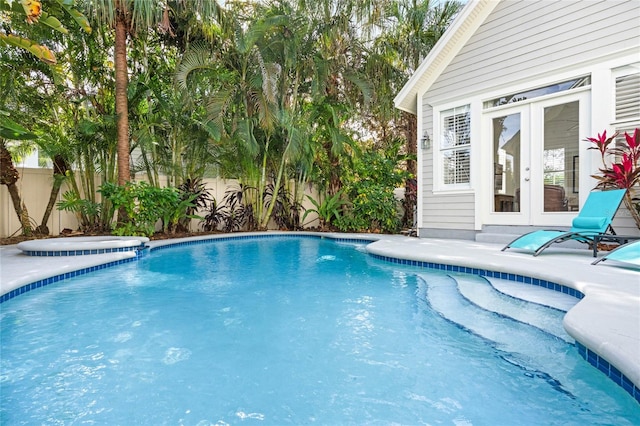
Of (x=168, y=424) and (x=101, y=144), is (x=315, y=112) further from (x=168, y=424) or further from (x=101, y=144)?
(x=168, y=424)

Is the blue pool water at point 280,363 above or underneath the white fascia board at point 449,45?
underneath

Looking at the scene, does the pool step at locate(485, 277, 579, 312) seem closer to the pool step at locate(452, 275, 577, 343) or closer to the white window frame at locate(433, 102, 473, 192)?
the pool step at locate(452, 275, 577, 343)

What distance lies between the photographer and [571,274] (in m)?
3.63

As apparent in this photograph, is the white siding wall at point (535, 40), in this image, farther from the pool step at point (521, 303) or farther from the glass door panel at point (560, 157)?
the pool step at point (521, 303)

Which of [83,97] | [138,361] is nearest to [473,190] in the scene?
[138,361]

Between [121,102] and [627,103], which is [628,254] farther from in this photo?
[121,102]

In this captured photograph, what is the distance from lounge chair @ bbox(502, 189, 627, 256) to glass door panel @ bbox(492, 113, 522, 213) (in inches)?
60.0

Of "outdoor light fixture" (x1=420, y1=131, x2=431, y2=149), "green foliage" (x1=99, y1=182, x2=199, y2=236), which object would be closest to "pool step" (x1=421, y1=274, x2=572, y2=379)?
"outdoor light fixture" (x1=420, y1=131, x2=431, y2=149)

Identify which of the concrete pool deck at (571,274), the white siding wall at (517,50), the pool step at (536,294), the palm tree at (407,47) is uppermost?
the palm tree at (407,47)

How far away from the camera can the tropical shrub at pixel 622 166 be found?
16.6 feet

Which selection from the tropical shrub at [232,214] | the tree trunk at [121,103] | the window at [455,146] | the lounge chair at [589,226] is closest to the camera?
the lounge chair at [589,226]

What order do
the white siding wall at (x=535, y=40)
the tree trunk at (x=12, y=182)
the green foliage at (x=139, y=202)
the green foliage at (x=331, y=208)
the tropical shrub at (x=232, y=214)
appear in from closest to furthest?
the white siding wall at (x=535, y=40) → the tree trunk at (x=12, y=182) → the green foliage at (x=139, y=202) → the tropical shrub at (x=232, y=214) → the green foliage at (x=331, y=208)

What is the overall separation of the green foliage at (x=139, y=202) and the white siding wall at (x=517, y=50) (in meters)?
5.97

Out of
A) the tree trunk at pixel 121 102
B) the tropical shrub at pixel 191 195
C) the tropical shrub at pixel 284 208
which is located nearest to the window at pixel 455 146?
the tropical shrub at pixel 284 208
